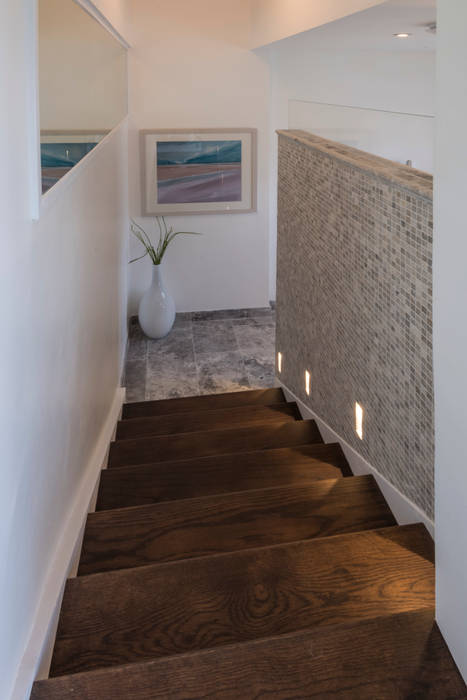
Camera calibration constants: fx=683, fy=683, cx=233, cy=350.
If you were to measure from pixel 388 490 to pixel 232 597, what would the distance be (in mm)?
875

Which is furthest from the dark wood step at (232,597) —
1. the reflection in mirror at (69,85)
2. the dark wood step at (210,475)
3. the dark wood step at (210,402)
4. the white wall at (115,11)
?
the dark wood step at (210,402)

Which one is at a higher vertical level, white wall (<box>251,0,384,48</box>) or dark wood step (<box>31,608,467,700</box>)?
white wall (<box>251,0,384,48</box>)

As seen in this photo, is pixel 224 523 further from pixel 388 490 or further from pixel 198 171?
pixel 198 171

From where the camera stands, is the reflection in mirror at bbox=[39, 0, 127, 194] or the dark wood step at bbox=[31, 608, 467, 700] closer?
the dark wood step at bbox=[31, 608, 467, 700]

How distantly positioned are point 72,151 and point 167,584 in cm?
143

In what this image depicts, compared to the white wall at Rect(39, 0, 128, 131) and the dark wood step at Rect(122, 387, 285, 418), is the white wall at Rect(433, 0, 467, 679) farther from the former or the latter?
the dark wood step at Rect(122, 387, 285, 418)

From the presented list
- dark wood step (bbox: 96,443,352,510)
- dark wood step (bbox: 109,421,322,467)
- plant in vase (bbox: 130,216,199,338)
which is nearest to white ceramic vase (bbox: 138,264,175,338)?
plant in vase (bbox: 130,216,199,338)

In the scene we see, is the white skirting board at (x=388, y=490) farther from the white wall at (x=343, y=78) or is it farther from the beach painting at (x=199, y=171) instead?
the beach painting at (x=199, y=171)

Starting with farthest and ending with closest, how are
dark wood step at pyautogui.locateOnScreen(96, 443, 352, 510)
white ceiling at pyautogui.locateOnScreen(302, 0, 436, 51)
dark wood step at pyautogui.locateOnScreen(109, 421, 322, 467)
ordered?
white ceiling at pyautogui.locateOnScreen(302, 0, 436, 51) → dark wood step at pyautogui.locateOnScreen(109, 421, 322, 467) → dark wood step at pyautogui.locateOnScreen(96, 443, 352, 510)

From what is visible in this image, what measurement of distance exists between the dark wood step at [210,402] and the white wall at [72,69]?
5.52 feet

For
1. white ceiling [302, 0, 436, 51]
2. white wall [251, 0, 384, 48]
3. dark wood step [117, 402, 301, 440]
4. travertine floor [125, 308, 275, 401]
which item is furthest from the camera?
travertine floor [125, 308, 275, 401]

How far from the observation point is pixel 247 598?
5.57 ft

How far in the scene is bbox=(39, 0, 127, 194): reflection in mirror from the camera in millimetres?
1785

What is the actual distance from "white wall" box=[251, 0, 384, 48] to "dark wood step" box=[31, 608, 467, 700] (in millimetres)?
2661
